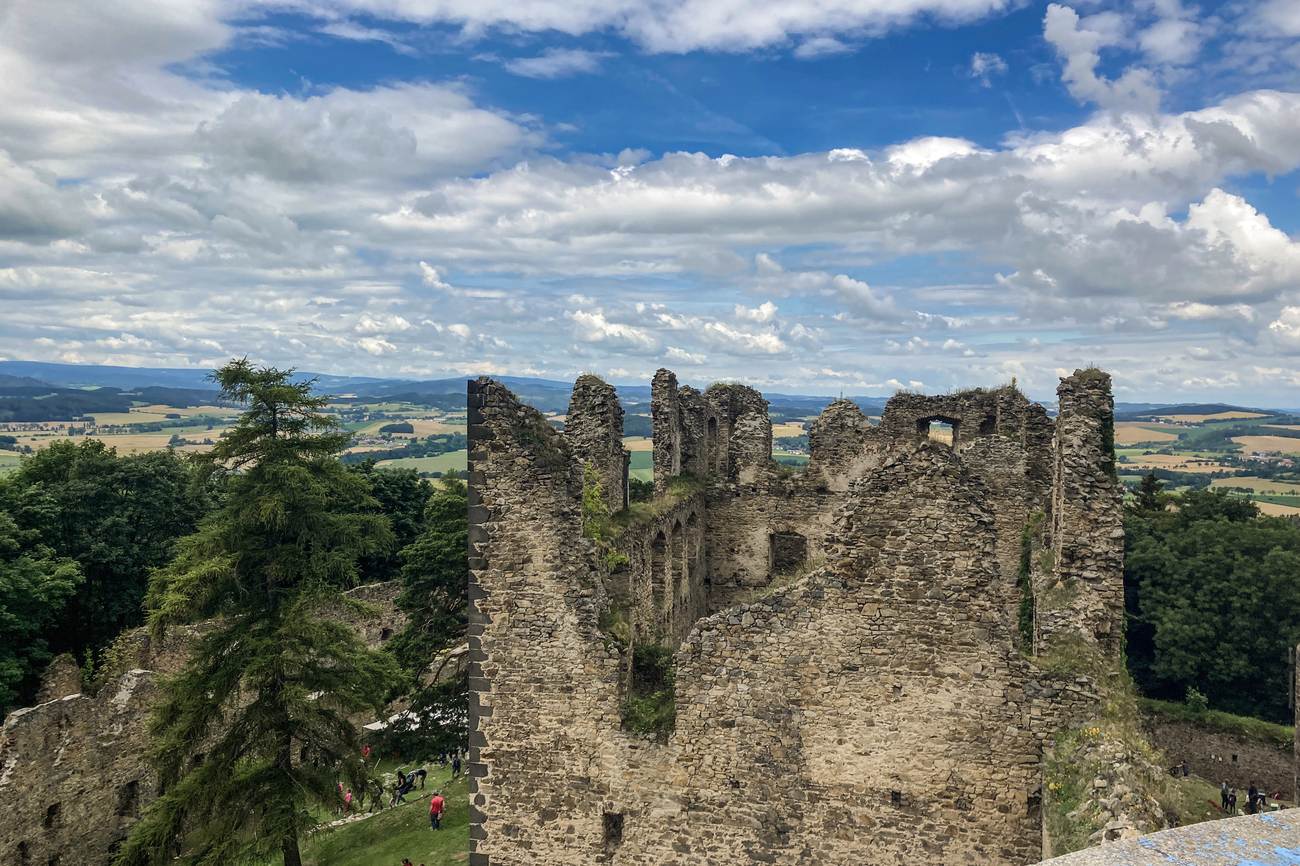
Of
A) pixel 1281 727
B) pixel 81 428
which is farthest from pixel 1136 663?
pixel 81 428

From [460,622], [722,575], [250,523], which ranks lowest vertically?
[460,622]

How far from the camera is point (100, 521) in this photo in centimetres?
3359

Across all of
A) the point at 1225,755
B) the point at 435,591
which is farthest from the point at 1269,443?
the point at 435,591

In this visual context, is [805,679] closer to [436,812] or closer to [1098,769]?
[1098,769]

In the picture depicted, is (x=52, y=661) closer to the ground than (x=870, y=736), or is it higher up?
closer to the ground

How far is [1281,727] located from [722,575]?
2574 centimetres

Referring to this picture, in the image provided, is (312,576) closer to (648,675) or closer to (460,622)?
(648,675)

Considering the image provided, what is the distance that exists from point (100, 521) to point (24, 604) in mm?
7077

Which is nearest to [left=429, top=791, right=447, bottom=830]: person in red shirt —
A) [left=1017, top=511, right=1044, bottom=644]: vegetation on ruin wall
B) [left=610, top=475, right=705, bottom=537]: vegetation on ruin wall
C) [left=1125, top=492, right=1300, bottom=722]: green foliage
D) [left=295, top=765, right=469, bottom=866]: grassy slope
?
[left=295, top=765, right=469, bottom=866]: grassy slope

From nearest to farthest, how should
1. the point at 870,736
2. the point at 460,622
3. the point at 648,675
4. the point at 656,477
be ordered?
the point at 870,736 → the point at 648,675 → the point at 656,477 → the point at 460,622

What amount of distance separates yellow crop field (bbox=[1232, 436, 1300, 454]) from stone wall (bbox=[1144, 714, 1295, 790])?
454 ft

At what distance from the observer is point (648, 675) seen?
14266 millimetres

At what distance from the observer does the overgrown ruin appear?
10.5m

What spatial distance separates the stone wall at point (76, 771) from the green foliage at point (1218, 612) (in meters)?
35.4
